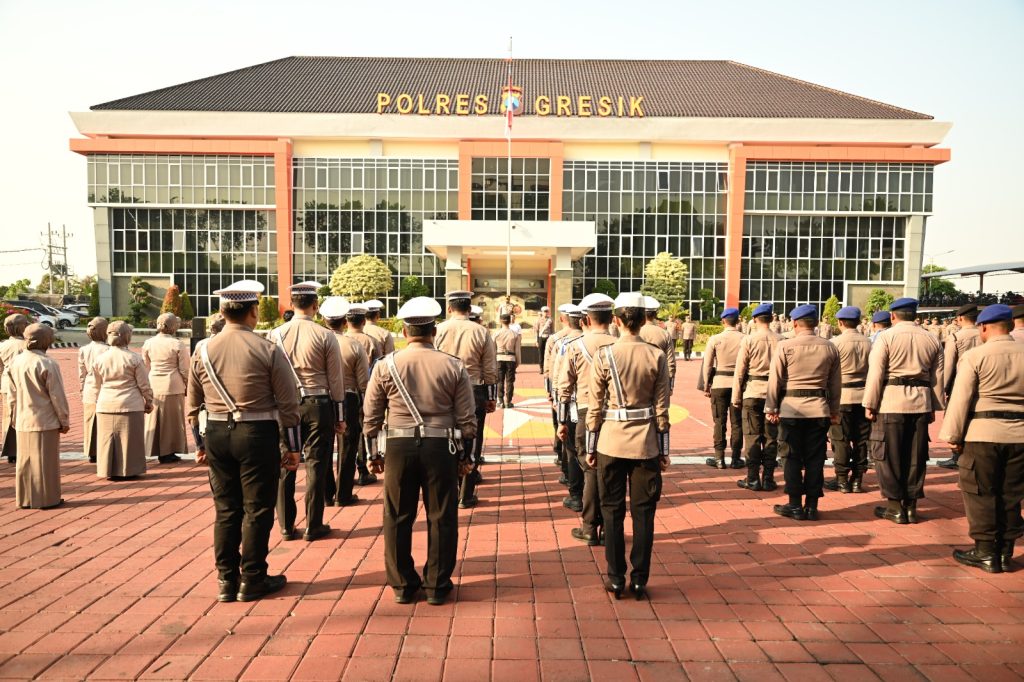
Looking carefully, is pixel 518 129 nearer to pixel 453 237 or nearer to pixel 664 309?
pixel 453 237

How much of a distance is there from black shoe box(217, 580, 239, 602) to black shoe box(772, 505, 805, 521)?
488 cm

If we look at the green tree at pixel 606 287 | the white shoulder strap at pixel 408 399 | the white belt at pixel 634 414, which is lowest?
the white belt at pixel 634 414

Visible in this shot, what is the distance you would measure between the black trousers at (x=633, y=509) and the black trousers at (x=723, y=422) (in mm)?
4164

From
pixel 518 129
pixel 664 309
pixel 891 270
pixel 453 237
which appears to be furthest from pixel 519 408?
pixel 891 270

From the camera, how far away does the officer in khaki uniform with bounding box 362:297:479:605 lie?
13.5ft

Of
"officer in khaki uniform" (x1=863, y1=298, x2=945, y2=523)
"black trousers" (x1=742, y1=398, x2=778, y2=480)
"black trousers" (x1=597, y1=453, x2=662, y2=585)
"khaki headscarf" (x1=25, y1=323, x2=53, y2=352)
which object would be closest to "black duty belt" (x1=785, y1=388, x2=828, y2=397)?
"officer in khaki uniform" (x1=863, y1=298, x2=945, y2=523)

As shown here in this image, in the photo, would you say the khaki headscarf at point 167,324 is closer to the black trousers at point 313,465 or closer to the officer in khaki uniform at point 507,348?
the black trousers at point 313,465

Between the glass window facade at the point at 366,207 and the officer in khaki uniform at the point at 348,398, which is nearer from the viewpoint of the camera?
the officer in khaki uniform at the point at 348,398

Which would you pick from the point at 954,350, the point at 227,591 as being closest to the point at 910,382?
the point at 954,350

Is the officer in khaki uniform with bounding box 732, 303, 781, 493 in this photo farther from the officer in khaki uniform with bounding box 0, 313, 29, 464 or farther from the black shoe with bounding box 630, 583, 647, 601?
the officer in khaki uniform with bounding box 0, 313, 29, 464

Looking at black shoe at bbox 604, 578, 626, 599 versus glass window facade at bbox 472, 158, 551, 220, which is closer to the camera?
black shoe at bbox 604, 578, 626, 599

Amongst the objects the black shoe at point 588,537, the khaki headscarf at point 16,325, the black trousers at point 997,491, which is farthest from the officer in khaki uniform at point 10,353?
the black trousers at point 997,491

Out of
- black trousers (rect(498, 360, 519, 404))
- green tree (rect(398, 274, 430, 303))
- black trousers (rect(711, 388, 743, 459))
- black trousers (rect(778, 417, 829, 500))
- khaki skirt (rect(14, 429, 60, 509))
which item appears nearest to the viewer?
black trousers (rect(778, 417, 829, 500))

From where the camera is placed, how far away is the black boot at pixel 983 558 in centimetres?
478
